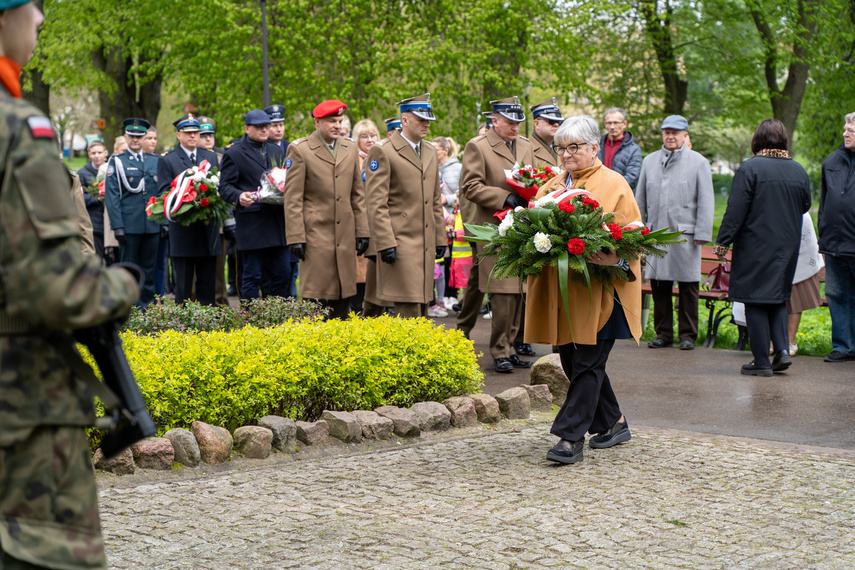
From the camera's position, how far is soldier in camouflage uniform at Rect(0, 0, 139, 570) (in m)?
2.49

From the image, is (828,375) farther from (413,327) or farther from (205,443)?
(205,443)

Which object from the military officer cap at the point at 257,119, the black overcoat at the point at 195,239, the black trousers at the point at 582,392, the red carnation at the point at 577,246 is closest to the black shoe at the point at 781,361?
the black trousers at the point at 582,392

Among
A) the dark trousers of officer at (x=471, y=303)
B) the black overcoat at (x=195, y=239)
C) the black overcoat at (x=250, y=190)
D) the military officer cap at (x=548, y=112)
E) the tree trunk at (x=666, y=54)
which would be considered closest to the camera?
the dark trousers of officer at (x=471, y=303)

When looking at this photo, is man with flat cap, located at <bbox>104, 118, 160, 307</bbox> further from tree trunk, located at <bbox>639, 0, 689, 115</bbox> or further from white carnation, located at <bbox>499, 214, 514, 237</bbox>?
tree trunk, located at <bbox>639, 0, 689, 115</bbox>

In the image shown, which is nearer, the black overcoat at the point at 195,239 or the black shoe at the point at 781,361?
the black shoe at the point at 781,361

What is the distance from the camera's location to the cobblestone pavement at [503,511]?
4500 mm

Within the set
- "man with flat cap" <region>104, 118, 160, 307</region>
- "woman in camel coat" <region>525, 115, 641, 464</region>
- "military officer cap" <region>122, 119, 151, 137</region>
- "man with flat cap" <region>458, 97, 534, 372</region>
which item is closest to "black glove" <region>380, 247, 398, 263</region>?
"man with flat cap" <region>458, 97, 534, 372</region>

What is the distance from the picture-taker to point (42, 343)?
2.60m

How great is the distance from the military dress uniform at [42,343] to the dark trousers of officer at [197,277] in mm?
8618

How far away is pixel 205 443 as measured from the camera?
5980 mm

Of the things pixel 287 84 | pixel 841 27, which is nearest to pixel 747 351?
pixel 287 84

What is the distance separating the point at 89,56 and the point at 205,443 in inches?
928

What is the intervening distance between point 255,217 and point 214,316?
7.51 ft

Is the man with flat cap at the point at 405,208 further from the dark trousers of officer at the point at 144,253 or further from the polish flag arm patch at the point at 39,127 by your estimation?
the polish flag arm patch at the point at 39,127
